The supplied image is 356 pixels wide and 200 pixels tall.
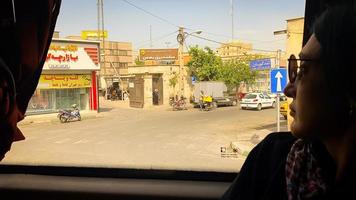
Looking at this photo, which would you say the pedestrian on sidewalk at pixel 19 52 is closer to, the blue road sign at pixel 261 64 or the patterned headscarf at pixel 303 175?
the blue road sign at pixel 261 64

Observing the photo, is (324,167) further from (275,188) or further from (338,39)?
(338,39)

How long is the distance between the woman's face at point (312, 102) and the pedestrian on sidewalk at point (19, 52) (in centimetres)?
113

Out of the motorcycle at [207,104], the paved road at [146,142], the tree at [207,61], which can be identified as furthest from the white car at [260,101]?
the motorcycle at [207,104]

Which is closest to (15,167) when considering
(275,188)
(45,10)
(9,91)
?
(9,91)

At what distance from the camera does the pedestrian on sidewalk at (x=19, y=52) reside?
1.53 metres

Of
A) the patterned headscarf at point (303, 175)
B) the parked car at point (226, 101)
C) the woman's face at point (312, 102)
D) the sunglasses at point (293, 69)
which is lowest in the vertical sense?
the parked car at point (226, 101)

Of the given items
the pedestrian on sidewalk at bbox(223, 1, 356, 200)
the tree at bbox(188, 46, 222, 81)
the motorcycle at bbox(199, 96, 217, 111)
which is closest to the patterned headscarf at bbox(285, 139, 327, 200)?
the pedestrian on sidewalk at bbox(223, 1, 356, 200)

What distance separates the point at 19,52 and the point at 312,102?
1199 millimetres

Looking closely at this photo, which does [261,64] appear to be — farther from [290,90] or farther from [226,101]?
[226,101]

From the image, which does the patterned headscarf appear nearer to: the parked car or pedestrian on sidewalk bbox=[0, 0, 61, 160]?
pedestrian on sidewalk bbox=[0, 0, 61, 160]

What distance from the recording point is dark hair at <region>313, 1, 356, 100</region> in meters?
0.68

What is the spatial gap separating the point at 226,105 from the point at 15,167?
12.2ft

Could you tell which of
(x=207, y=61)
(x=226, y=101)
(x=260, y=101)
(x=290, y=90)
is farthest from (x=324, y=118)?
(x=226, y=101)

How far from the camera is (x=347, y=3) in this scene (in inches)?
28.1
